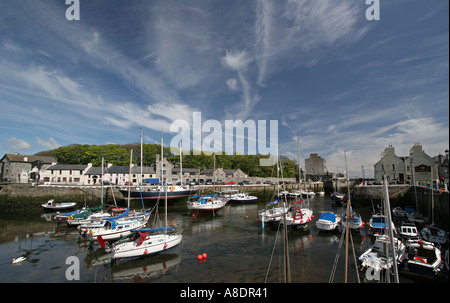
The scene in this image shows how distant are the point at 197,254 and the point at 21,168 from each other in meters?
69.2

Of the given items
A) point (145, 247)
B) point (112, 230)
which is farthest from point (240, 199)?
point (145, 247)

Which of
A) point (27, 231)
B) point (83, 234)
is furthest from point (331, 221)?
point (27, 231)

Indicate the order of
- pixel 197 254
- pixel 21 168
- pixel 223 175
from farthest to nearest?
pixel 223 175 → pixel 21 168 → pixel 197 254

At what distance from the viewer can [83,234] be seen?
2173 cm

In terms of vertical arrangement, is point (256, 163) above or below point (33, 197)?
above

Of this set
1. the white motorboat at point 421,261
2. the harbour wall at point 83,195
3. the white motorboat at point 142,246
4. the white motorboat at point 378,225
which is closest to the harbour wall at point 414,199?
Result: the harbour wall at point 83,195

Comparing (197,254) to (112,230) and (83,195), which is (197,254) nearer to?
(112,230)

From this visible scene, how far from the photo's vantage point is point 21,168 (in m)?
58.2

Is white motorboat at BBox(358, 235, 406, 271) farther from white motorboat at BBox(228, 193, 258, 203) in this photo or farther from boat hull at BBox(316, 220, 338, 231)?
white motorboat at BBox(228, 193, 258, 203)

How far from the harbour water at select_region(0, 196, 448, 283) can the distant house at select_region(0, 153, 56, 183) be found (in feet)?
140

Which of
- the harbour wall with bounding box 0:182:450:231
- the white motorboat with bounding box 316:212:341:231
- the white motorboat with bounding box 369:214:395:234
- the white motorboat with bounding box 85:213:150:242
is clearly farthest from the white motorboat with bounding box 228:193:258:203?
the white motorboat with bounding box 369:214:395:234

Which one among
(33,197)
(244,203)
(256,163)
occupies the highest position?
(256,163)
